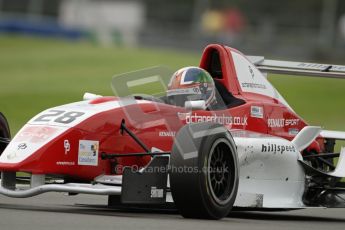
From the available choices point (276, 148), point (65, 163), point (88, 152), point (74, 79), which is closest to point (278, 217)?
point (276, 148)

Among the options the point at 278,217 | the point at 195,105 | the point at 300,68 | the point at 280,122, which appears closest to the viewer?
the point at 195,105

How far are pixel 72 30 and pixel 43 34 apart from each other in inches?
91.4

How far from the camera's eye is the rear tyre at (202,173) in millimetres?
9078

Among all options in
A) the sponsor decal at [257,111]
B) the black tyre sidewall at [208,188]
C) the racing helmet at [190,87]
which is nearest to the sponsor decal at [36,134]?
the black tyre sidewall at [208,188]

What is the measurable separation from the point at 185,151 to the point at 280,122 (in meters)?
2.83

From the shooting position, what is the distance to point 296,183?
10.8 m

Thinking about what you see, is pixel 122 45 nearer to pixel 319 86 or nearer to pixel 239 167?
pixel 319 86

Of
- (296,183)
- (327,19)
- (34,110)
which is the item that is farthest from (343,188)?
(327,19)

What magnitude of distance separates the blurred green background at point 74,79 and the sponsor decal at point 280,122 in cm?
1274

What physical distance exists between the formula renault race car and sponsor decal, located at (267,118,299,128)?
2 centimetres

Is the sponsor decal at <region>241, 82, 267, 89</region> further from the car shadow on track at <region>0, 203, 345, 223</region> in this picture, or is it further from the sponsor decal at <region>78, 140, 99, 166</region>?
the sponsor decal at <region>78, 140, 99, 166</region>

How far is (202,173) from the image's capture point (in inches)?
358

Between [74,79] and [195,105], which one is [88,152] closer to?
[195,105]

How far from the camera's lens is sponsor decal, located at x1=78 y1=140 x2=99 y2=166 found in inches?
381
